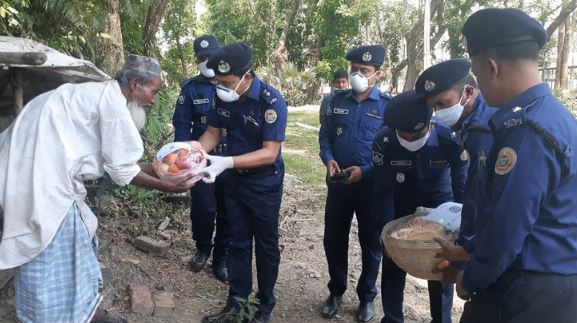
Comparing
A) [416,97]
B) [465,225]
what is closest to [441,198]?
[416,97]

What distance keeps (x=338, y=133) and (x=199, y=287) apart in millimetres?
1703

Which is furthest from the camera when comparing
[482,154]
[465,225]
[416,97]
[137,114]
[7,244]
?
[416,97]

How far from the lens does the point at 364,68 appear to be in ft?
13.4

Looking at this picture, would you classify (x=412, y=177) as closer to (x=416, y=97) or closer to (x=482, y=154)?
(x=416, y=97)

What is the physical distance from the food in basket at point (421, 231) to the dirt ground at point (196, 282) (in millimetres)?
1649

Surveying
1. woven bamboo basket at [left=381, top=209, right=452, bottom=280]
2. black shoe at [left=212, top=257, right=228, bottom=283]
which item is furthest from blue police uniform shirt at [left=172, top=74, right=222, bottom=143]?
woven bamboo basket at [left=381, top=209, right=452, bottom=280]

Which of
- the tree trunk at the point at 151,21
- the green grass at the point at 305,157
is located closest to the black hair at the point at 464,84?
the tree trunk at the point at 151,21

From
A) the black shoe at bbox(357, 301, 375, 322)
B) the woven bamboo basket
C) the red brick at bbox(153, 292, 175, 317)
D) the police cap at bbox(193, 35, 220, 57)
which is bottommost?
the black shoe at bbox(357, 301, 375, 322)

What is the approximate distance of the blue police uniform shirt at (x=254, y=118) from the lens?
339 cm

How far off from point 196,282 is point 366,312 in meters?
1.44

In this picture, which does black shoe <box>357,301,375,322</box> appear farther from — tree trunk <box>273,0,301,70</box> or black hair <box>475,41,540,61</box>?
tree trunk <box>273,0,301,70</box>

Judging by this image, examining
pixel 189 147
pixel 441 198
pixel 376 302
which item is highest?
pixel 189 147

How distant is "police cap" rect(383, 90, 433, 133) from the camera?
3016mm

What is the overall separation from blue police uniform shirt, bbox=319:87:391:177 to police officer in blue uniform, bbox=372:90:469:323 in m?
0.51
